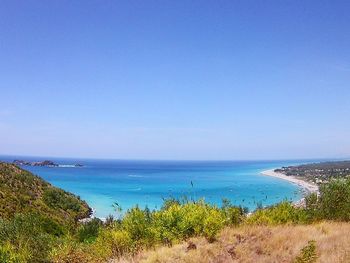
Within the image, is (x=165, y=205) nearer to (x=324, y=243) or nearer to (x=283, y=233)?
(x=283, y=233)

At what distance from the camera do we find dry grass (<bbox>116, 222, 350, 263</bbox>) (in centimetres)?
991

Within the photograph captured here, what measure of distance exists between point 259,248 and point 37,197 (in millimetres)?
75896

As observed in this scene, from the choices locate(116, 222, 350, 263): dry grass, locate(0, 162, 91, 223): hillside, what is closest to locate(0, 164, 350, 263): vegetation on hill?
locate(116, 222, 350, 263): dry grass

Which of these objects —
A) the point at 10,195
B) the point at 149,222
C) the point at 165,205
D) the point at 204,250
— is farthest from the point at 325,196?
the point at 10,195

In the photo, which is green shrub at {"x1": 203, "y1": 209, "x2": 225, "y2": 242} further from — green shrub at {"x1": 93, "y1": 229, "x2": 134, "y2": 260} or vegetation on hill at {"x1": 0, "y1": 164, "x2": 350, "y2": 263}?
green shrub at {"x1": 93, "y1": 229, "x2": 134, "y2": 260}

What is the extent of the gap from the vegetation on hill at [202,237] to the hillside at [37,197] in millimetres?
52388

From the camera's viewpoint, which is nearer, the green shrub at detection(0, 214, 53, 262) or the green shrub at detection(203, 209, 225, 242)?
the green shrub at detection(0, 214, 53, 262)

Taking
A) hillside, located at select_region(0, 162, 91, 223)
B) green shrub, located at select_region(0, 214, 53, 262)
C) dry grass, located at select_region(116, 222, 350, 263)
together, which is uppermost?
dry grass, located at select_region(116, 222, 350, 263)

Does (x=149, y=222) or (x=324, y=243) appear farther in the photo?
(x=149, y=222)

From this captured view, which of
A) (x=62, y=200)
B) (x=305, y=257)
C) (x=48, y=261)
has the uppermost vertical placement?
(x=305, y=257)

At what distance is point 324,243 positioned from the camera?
433 inches

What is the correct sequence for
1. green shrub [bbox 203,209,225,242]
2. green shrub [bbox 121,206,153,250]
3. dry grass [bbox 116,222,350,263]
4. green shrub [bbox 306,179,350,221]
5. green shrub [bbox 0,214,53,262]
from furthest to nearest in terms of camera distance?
green shrub [bbox 306,179,350,221]
green shrub [bbox 121,206,153,250]
green shrub [bbox 203,209,225,242]
green shrub [bbox 0,214,53,262]
dry grass [bbox 116,222,350,263]

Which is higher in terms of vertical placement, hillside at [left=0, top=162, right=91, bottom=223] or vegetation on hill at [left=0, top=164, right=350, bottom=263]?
vegetation on hill at [left=0, top=164, right=350, bottom=263]

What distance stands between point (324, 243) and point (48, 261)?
7.92 metres
